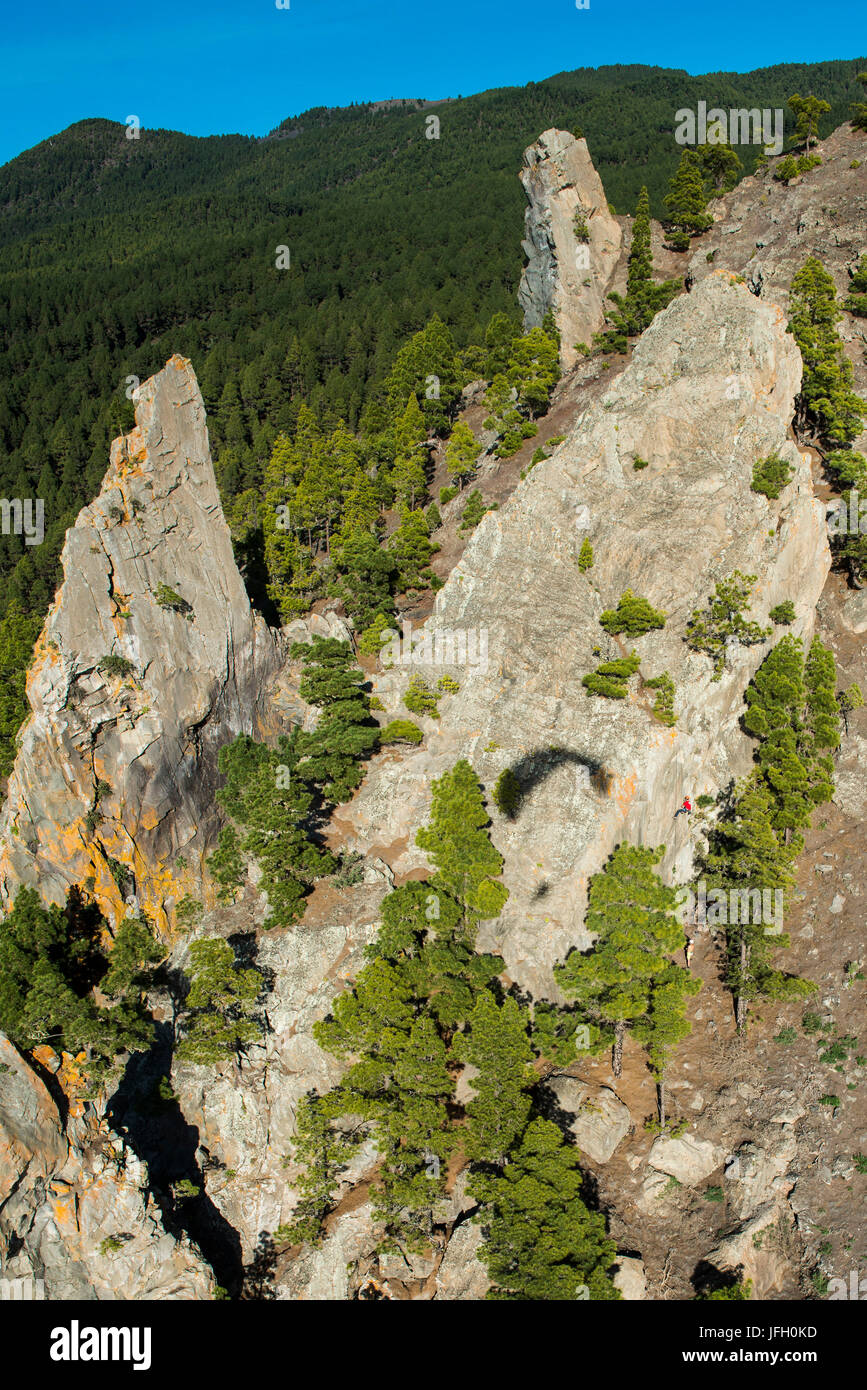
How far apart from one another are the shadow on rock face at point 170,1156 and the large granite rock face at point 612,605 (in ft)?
56.2

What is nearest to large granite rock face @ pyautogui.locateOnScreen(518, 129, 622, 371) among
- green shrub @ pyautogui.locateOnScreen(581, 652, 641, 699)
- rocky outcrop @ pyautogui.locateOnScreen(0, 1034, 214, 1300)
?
green shrub @ pyautogui.locateOnScreen(581, 652, 641, 699)

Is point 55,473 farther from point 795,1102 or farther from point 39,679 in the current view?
point 795,1102

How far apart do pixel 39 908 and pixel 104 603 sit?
794 inches

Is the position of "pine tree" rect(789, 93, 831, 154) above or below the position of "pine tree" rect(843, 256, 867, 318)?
above

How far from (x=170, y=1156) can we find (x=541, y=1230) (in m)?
20.8

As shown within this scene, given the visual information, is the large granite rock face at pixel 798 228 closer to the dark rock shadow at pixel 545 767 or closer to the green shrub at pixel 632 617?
the green shrub at pixel 632 617

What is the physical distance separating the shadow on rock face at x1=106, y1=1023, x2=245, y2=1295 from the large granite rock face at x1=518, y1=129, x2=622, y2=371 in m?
70.5

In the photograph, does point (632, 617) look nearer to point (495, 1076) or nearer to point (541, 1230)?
point (495, 1076)

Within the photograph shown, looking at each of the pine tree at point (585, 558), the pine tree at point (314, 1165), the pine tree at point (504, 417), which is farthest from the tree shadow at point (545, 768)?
the pine tree at point (504, 417)

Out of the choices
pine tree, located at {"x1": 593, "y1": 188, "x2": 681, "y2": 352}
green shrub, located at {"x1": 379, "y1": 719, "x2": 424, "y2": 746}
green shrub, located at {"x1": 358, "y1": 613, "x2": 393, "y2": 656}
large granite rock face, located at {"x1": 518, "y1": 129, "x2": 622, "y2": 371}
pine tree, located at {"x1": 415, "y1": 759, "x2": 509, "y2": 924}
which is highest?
large granite rock face, located at {"x1": 518, "y1": 129, "x2": 622, "y2": 371}

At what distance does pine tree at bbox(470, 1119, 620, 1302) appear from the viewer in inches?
1271

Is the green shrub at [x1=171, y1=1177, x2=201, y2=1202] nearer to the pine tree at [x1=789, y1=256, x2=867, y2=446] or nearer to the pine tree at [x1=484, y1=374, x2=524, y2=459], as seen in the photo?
the pine tree at [x1=484, y1=374, x2=524, y2=459]

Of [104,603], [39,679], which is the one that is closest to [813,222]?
[104,603]

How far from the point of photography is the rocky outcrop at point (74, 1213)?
3384 cm
